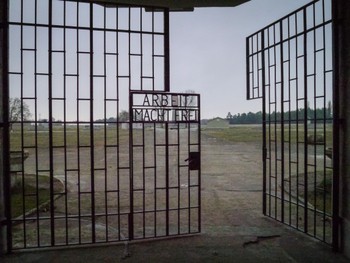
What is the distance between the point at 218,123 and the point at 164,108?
382 ft

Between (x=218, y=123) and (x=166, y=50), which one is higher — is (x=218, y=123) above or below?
above

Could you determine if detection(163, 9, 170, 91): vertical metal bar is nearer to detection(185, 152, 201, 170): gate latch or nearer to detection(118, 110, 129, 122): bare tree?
detection(118, 110, 129, 122): bare tree

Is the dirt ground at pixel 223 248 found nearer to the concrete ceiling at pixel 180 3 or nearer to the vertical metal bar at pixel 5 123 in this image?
the vertical metal bar at pixel 5 123

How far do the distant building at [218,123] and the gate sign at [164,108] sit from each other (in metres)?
114

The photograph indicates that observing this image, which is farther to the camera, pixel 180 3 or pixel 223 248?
pixel 180 3

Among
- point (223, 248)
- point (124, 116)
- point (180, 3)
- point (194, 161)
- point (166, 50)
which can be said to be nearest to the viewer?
point (223, 248)

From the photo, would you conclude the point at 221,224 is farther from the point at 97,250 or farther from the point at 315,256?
the point at 97,250

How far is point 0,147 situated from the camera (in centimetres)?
525

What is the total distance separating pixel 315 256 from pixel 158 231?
295 cm

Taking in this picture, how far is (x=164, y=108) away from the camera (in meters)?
6.08

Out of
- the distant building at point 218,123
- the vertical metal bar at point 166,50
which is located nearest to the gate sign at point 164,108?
the vertical metal bar at point 166,50

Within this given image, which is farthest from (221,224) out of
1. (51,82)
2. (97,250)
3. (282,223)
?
(51,82)

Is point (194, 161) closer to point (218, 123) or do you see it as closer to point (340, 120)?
point (340, 120)

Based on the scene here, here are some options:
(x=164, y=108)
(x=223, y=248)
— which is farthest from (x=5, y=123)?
(x=223, y=248)
